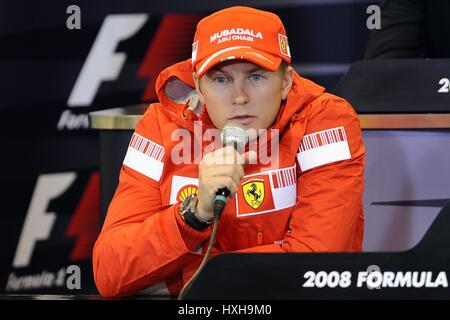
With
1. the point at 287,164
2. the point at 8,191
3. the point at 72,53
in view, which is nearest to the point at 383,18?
the point at 287,164

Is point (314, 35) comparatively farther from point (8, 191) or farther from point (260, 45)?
point (260, 45)

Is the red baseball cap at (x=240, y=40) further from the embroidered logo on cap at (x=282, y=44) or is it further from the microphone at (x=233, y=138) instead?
the microphone at (x=233, y=138)

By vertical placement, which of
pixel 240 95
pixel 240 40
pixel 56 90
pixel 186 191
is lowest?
pixel 186 191

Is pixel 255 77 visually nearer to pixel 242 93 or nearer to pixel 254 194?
pixel 242 93

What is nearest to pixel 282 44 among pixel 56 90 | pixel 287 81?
pixel 287 81

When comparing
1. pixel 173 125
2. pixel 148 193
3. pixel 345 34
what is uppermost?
pixel 345 34

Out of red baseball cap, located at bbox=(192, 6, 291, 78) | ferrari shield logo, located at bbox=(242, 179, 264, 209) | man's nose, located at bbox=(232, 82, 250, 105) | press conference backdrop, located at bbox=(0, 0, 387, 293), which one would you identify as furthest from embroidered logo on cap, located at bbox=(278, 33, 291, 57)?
press conference backdrop, located at bbox=(0, 0, 387, 293)

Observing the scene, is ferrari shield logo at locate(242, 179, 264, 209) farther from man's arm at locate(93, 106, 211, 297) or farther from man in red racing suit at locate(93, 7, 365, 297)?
man's arm at locate(93, 106, 211, 297)

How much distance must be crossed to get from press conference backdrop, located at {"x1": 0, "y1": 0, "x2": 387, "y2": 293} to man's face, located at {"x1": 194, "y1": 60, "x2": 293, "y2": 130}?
1637 millimetres

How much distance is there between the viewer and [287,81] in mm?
1979

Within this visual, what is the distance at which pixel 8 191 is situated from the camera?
3539 mm

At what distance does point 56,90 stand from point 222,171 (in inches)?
81.4

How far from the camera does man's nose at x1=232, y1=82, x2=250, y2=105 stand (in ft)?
6.11
